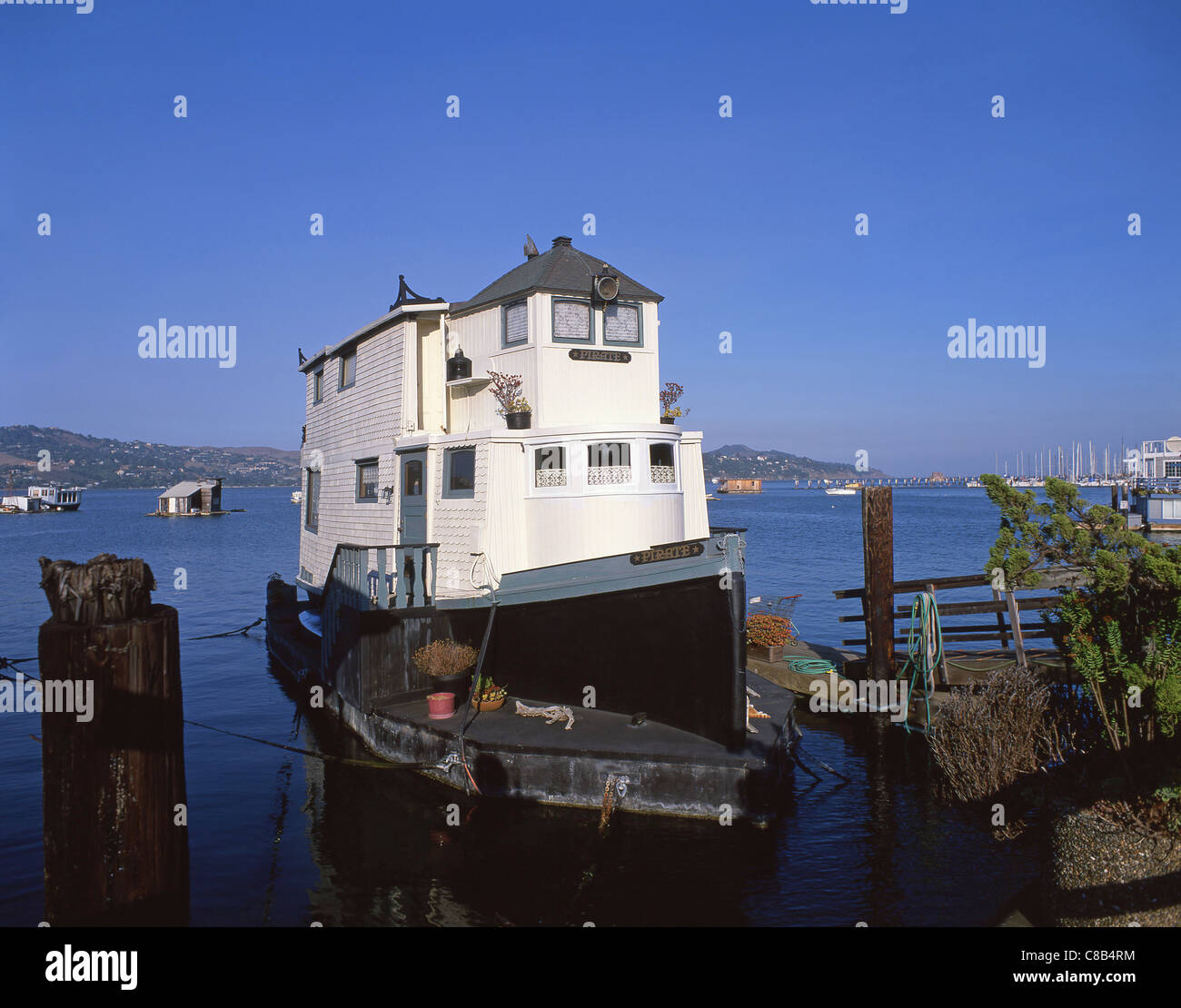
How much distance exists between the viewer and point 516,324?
14102mm

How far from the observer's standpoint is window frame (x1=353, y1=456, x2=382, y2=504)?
643 inches

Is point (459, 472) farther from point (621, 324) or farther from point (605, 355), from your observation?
point (621, 324)

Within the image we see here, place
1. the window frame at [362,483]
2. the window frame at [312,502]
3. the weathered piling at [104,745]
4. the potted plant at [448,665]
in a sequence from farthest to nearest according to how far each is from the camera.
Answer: the window frame at [312,502] < the window frame at [362,483] < the potted plant at [448,665] < the weathered piling at [104,745]

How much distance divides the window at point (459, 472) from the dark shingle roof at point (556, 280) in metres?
2.97

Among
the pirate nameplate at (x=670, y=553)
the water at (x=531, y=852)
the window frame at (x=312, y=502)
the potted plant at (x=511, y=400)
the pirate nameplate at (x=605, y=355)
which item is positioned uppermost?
the pirate nameplate at (x=605, y=355)

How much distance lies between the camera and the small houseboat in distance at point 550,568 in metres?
10.5

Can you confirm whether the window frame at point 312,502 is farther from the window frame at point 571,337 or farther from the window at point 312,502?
the window frame at point 571,337

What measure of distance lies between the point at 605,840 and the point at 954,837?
4.69 meters

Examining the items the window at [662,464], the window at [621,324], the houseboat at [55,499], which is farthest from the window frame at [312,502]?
the houseboat at [55,499]

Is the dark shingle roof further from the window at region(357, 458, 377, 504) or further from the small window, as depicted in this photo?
the window at region(357, 458, 377, 504)

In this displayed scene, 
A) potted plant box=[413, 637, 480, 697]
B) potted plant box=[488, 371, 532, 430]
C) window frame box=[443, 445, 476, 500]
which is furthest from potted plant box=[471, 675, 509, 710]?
potted plant box=[488, 371, 532, 430]

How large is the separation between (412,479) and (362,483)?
2.83 m

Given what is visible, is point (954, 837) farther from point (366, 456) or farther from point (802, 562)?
point (802, 562)

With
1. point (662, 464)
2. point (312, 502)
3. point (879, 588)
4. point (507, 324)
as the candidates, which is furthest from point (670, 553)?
point (312, 502)
